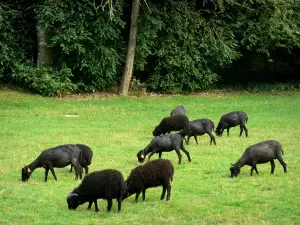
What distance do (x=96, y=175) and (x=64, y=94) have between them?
65.9 ft

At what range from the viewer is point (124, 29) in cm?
3716

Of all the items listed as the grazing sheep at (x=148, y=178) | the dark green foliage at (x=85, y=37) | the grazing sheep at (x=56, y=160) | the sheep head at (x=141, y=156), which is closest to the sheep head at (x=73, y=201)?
the grazing sheep at (x=148, y=178)

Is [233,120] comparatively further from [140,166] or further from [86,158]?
[140,166]

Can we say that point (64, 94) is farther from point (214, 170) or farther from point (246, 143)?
point (214, 170)

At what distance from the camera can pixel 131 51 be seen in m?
35.3

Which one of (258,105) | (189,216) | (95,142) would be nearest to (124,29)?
(258,105)

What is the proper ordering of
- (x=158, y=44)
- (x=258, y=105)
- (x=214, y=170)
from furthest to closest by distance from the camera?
(x=158, y=44) → (x=258, y=105) → (x=214, y=170)

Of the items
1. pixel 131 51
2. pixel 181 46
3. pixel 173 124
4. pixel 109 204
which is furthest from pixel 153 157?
pixel 181 46

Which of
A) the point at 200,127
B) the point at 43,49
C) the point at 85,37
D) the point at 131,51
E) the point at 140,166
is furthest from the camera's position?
the point at 131,51

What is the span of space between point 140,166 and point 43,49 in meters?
20.5

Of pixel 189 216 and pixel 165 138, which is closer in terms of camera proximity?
pixel 189 216

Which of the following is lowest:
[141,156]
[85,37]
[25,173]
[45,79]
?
[25,173]

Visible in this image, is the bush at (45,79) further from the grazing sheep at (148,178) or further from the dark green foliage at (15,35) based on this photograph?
the grazing sheep at (148,178)

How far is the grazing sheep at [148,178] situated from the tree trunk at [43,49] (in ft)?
66.9
